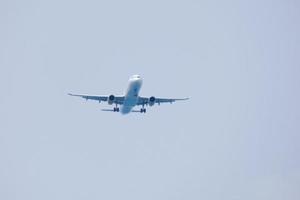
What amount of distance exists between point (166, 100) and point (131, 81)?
14.2 meters

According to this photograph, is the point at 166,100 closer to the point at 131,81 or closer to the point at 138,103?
the point at 138,103

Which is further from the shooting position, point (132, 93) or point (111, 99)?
point (111, 99)

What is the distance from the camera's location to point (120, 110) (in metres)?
90.0

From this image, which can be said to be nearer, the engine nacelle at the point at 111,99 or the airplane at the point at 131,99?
the airplane at the point at 131,99

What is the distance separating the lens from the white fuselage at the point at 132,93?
82.5 m

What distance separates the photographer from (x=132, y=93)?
83.9 meters

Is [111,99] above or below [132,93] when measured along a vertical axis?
above

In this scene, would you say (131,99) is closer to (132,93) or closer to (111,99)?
(132,93)

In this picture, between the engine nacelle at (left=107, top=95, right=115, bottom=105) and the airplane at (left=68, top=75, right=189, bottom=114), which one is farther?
the engine nacelle at (left=107, top=95, right=115, bottom=105)

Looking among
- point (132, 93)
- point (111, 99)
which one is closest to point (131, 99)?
point (132, 93)

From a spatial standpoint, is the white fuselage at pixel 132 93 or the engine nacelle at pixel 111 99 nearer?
the white fuselage at pixel 132 93

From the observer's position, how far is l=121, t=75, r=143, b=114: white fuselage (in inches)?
3247

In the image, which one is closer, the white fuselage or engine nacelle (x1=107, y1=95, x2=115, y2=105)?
the white fuselage

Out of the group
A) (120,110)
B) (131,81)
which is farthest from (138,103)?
(131,81)
